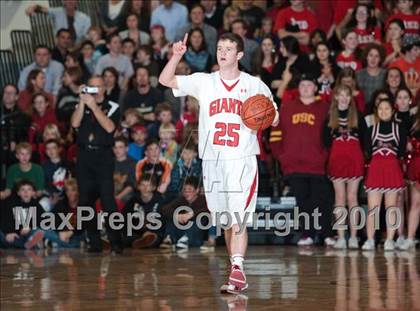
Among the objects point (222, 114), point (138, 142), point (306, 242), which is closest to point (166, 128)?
point (138, 142)

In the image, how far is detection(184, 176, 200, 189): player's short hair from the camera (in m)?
16.5

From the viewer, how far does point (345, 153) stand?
16125 mm

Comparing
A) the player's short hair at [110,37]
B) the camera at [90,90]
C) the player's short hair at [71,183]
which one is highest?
the player's short hair at [110,37]

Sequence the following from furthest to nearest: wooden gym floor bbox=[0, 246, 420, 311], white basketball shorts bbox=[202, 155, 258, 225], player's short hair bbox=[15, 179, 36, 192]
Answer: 1. player's short hair bbox=[15, 179, 36, 192]
2. white basketball shorts bbox=[202, 155, 258, 225]
3. wooden gym floor bbox=[0, 246, 420, 311]

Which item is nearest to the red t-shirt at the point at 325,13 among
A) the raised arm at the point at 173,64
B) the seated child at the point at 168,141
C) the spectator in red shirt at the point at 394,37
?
the spectator in red shirt at the point at 394,37

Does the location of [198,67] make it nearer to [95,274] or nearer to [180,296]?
[95,274]

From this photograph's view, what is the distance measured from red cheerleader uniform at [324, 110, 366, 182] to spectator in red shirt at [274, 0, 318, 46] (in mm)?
3008

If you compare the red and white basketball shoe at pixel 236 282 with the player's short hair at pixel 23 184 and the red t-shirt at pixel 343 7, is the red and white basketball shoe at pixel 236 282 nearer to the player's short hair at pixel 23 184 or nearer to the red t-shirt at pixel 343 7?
the player's short hair at pixel 23 184

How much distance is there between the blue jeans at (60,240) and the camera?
16.8m

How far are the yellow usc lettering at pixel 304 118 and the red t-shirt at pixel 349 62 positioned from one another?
5.34ft

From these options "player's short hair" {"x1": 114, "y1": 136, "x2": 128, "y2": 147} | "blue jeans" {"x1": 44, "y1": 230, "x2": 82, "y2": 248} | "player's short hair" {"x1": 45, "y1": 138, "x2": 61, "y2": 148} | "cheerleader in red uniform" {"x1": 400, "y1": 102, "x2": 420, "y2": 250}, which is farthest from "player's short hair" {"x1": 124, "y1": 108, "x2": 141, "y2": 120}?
"cheerleader in red uniform" {"x1": 400, "y1": 102, "x2": 420, "y2": 250}

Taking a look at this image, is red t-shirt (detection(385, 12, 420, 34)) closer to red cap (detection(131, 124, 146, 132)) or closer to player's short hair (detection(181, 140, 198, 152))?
player's short hair (detection(181, 140, 198, 152))

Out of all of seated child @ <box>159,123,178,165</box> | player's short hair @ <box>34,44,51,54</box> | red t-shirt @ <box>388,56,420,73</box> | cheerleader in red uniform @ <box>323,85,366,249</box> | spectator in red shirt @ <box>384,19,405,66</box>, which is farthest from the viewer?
player's short hair @ <box>34,44,51,54</box>

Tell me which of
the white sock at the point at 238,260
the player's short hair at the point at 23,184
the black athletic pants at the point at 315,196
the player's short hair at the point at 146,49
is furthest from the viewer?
the player's short hair at the point at 146,49
